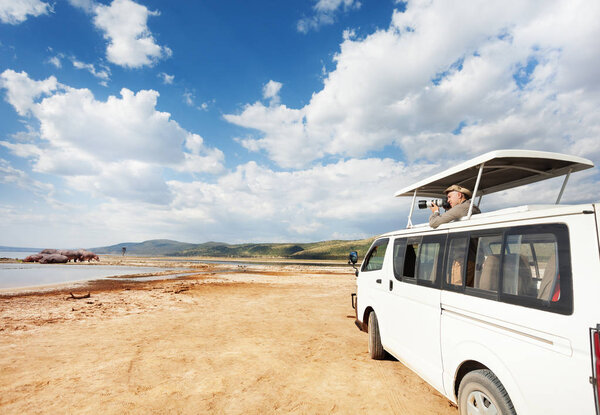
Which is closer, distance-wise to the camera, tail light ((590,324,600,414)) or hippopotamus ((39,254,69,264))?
tail light ((590,324,600,414))

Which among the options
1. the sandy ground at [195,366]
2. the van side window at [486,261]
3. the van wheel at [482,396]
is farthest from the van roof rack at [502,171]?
the sandy ground at [195,366]

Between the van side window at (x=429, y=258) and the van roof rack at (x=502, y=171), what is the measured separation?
0.72 meters

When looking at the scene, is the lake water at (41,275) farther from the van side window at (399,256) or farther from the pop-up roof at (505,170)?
the pop-up roof at (505,170)

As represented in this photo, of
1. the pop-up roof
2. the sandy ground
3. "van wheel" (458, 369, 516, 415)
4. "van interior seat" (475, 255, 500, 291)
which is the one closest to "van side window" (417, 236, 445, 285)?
"van interior seat" (475, 255, 500, 291)

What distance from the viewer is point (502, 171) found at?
527cm

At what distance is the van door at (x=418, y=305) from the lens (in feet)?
13.2

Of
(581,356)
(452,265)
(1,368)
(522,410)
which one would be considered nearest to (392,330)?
(452,265)

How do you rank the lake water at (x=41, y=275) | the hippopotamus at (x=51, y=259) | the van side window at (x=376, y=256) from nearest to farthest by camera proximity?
the van side window at (x=376, y=256), the lake water at (x=41, y=275), the hippopotamus at (x=51, y=259)

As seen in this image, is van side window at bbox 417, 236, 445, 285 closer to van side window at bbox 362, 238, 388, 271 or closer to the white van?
the white van

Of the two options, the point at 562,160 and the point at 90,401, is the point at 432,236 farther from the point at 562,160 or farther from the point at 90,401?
the point at 90,401

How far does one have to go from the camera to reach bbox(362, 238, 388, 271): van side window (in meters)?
6.34

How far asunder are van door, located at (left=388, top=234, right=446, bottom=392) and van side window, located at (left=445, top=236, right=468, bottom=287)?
0.19 metres

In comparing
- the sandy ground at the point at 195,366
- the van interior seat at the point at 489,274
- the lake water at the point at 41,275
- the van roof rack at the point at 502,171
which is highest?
the van roof rack at the point at 502,171

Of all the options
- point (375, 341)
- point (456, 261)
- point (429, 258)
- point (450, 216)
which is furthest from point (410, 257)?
point (375, 341)
